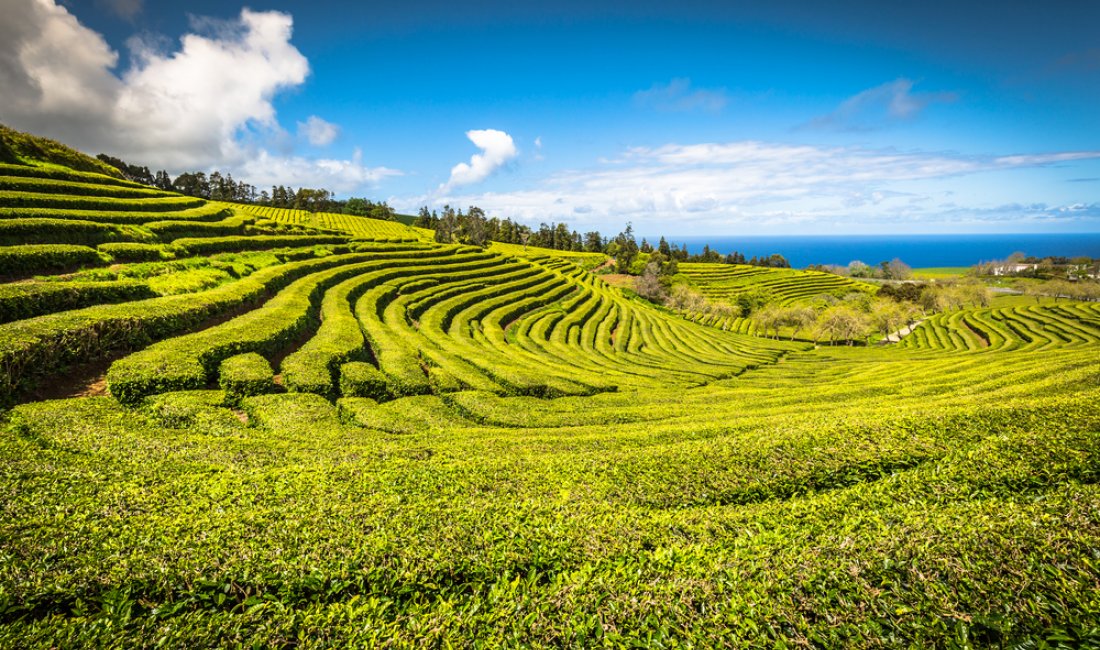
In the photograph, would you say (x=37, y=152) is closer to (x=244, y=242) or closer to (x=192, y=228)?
(x=192, y=228)

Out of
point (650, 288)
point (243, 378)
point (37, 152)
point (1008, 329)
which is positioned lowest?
point (1008, 329)

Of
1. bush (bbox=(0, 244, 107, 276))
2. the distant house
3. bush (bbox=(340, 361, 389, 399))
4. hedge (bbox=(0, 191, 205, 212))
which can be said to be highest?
the distant house

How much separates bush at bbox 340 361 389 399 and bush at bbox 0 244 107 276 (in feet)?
52.4

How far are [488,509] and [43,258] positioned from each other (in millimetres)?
27305

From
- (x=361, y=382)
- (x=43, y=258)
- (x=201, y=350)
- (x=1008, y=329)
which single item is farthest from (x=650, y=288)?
(x=43, y=258)

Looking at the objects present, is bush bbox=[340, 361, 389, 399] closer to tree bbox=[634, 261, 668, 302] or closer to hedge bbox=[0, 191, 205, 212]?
hedge bbox=[0, 191, 205, 212]

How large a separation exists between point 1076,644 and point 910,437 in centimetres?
565

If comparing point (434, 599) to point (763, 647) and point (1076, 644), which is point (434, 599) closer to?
point (763, 647)

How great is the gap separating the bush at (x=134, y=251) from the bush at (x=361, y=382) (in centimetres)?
1892

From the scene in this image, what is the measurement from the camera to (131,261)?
24578 mm

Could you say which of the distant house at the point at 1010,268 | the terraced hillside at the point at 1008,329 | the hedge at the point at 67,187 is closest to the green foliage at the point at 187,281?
the hedge at the point at 67,187

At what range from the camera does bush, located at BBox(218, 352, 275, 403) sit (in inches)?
539

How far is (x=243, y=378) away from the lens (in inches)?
546

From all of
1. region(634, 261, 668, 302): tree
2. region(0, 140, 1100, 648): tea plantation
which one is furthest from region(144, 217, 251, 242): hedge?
region(634, 261, 668, 302): tree
